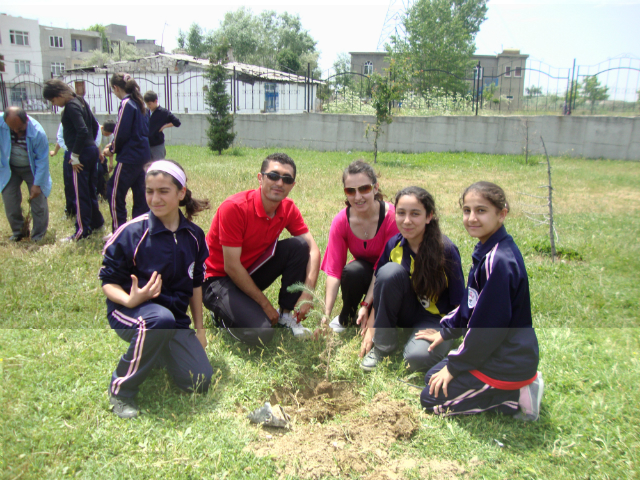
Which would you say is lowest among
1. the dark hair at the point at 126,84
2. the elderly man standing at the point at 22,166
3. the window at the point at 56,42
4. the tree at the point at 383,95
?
the elderly man standing at the point at 22,166

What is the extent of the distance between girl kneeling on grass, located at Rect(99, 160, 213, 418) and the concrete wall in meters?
9.82

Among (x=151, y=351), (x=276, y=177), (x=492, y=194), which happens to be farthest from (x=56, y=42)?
(x=492, y=194)

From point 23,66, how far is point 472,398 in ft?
8.97

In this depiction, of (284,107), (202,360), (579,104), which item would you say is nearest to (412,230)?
(202,360)

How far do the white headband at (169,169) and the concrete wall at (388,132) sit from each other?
384 inches

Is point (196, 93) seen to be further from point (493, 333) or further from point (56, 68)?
point (493, 333)

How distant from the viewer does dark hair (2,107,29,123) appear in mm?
4844

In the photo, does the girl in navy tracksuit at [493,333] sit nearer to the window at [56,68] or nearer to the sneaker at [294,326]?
the sneaker at [294,326]

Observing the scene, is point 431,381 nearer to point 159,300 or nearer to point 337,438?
point 337,438

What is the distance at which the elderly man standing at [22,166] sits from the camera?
4945mm

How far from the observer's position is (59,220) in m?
6.22

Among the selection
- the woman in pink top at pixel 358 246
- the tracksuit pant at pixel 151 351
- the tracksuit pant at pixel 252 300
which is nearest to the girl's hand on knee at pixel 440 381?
the woman in pink top at pixel 358 246

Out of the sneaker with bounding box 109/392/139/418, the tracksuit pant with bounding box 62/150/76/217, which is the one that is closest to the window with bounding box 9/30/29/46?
the sneaker with bounding box 109/392/139/418

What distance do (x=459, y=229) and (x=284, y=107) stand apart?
1518 centimetres
